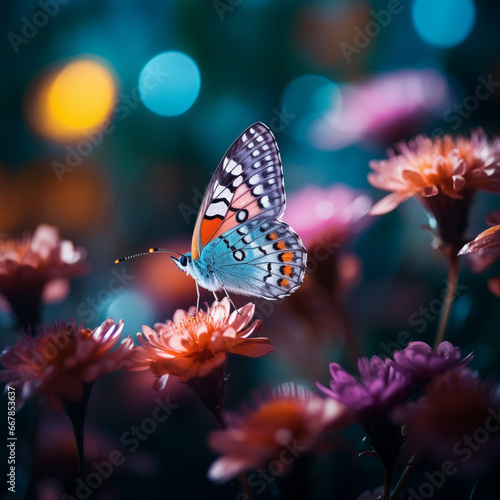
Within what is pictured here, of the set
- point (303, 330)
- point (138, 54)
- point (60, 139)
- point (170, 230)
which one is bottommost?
point (303, 330)

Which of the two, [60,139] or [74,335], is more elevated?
[60,139]

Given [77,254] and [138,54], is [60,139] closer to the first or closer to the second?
[138,54]

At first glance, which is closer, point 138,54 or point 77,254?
point 77,254

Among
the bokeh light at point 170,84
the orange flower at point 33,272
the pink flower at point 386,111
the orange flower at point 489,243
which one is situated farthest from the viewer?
the bokeh light at point 170,84

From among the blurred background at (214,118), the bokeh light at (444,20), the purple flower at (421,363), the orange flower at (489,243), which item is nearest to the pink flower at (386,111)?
the blurred background at (214,118)

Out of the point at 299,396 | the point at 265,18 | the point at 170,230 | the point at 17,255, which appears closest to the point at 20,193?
the point at 170,230

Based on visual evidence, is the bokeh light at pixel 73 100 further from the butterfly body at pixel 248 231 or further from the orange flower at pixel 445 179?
the orange flower at pixel 445 179

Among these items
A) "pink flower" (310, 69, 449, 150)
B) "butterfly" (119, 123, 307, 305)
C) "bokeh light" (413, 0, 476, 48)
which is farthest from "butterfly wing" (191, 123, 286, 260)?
"bokeh light" (413, 0, 476, 48)
